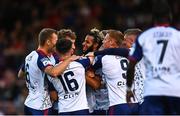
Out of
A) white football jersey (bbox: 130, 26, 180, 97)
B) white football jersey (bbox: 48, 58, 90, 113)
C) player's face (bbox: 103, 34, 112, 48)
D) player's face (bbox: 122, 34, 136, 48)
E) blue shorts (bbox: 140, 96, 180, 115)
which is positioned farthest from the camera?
player's face (bbox: 122, 34, 136, 48)

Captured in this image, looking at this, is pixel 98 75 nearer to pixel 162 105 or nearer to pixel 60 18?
pixel 162 105

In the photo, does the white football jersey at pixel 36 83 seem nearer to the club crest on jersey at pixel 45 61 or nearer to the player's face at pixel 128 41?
the club crest on jersey at pixel 45 61

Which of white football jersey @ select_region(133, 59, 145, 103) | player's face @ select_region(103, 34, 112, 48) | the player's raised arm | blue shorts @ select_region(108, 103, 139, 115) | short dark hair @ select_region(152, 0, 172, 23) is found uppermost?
short dark hair @ select_region(152, 0, 172, 23)

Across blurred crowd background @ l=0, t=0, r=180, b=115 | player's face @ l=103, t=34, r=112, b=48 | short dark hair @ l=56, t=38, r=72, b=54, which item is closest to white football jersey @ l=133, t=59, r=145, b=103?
player's face @ l=103, t=34, r=112, b=48

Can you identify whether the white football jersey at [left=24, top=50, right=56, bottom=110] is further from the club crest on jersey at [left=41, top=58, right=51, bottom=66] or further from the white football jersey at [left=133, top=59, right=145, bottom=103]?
the white football jersey at [left=133, top=59, right=145, bottom=103]

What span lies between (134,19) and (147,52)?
464 inches

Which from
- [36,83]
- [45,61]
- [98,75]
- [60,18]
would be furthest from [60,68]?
[60,18]

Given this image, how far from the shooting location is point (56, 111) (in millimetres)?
11539

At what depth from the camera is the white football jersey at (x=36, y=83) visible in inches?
446

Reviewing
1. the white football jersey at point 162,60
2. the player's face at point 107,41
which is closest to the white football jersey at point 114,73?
the player's face at point 107,41

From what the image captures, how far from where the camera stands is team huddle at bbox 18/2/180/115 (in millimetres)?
9086

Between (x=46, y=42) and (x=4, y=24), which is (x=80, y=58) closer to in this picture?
(x=46, y=42)

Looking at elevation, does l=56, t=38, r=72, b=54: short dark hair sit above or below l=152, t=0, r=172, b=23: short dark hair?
below

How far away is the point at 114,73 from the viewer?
10797 millimetres
